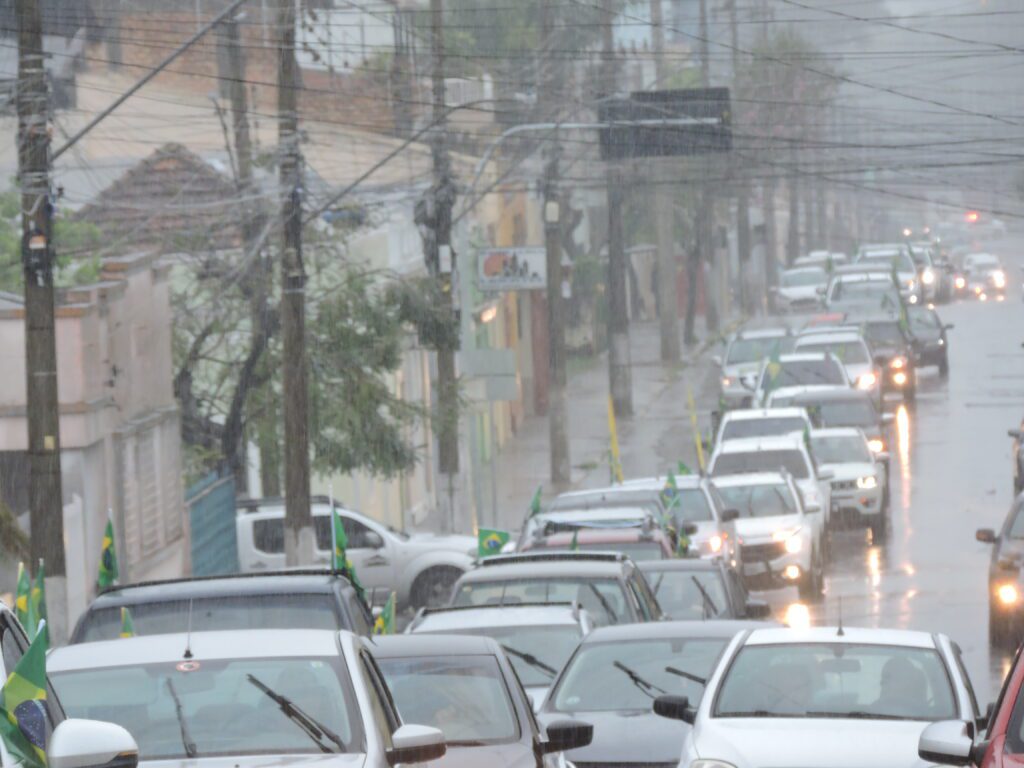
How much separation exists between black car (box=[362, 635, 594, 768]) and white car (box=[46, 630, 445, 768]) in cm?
131

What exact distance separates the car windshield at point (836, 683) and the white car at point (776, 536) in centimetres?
1378

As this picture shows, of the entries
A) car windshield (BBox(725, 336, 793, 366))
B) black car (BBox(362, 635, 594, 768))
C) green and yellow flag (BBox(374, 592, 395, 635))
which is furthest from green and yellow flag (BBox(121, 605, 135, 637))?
car windshield (BBox(725, 336, 793, 366))

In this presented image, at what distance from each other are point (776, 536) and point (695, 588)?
24.5 ft

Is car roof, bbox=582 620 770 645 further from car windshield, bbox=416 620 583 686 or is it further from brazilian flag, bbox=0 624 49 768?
brazilian flag, bbox=0 624 49 768

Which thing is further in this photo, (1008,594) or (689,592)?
(1008,594)

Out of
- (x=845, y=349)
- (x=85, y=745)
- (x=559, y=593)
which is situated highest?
(x=85, y=745)

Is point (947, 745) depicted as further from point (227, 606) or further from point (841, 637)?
point (227, 606)

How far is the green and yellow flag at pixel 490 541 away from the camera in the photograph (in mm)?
21438

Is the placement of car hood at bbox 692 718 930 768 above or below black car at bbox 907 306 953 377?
below

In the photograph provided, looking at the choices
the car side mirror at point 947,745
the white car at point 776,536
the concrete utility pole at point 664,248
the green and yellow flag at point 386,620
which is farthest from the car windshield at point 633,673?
the concrete utility pole at point 664,248

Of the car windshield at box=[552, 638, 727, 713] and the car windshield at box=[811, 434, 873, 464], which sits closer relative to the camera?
the car windshield at box=[552, 638, 727, 713]

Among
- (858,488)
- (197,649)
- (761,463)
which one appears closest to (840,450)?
(858,488)

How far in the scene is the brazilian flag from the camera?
17.5ft

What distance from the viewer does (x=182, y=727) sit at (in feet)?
23.8
